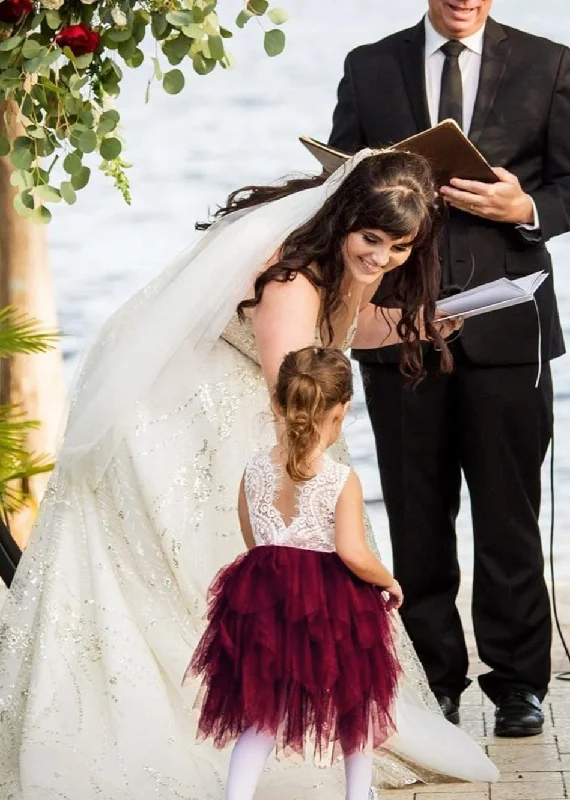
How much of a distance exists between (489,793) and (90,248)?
781cm

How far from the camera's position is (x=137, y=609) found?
3061mm

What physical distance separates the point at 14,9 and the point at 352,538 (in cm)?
119

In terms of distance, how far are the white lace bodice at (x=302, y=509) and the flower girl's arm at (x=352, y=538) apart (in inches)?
0.6

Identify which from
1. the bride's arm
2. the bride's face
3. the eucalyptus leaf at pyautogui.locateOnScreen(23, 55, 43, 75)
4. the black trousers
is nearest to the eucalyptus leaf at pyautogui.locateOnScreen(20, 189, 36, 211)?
the eucalyptus leaf at pyautogui.locateOnScreen(23, 55, 43, 75)

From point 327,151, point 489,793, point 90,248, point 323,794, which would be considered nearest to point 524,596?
point 489,793

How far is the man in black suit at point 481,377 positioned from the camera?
3568 mm

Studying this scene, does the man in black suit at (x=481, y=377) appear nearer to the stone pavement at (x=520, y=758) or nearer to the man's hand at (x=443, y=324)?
the stone pavement at (x=520, y=758)

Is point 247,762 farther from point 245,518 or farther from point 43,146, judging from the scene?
point 43,146

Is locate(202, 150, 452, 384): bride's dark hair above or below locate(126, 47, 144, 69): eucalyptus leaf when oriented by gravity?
below

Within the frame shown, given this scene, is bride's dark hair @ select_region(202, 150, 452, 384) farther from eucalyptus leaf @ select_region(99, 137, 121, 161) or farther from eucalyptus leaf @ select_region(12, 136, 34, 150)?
eucalyptus leaf @ select_region(12, 136, 34, 150)

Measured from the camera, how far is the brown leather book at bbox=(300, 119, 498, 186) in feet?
10.5

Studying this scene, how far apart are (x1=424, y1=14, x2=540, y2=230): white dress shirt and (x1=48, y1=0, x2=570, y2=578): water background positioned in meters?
4.32

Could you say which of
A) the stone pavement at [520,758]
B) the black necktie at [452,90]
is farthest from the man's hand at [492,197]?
the stone pavement at [520,758]

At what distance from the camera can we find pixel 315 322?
296cm
